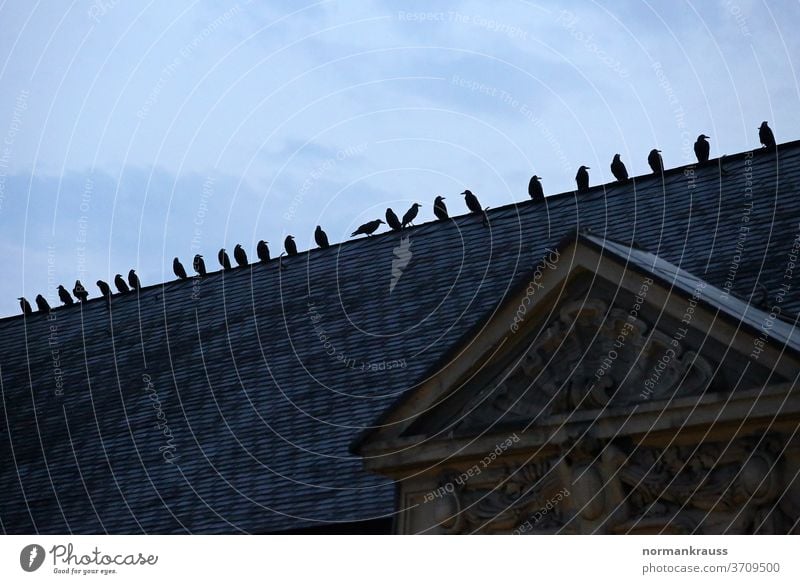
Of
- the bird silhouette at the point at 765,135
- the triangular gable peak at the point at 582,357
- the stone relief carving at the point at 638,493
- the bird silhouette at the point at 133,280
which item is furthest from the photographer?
the bird silhouette at the point at 133,280

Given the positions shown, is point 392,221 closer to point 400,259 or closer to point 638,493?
point 400,259

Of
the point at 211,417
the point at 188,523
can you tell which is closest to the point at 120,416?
the point at 211,417

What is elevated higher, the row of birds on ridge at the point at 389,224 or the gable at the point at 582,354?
the row of birds on ridge at the point at 389,224

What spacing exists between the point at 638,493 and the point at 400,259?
13539 millimetres

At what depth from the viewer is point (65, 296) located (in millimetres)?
34062

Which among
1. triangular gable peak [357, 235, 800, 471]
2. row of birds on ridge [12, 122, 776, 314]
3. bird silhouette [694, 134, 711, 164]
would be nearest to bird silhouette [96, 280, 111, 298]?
row of birds on ridge [12, 122, 776, 314]

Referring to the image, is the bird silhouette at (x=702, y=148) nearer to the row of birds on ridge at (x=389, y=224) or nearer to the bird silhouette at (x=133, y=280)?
the row of birds on ridge at (x=389, y=224)

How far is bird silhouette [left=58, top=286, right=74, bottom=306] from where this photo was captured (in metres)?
33.6

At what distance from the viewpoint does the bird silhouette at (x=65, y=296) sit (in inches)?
1324

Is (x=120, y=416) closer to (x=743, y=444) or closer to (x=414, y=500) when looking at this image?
(x=414, y=500)

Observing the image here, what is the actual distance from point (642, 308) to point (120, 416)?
13.5m

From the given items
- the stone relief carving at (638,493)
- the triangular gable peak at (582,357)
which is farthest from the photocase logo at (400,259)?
the stone relief carving at (638,493)
